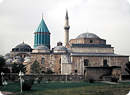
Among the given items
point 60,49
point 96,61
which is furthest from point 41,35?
point 96,61

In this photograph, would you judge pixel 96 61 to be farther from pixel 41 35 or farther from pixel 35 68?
pixel 41 35

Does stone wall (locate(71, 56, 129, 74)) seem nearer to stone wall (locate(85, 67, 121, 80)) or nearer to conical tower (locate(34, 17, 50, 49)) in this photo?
stone wall (locate(85, 67, 121, 80))

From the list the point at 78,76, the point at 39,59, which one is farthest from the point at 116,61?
the point at 39,59

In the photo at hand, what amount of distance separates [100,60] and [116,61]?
1692mm

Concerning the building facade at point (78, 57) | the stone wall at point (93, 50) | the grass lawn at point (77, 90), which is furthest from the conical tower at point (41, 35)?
the grass lawn at point (77, 90)

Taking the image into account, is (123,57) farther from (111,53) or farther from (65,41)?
(65,41)

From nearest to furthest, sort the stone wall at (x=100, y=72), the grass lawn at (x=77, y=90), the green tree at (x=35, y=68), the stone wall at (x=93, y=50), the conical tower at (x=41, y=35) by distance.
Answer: the grass lawn at (x=77, y=90), the stone wall at (x=100, y=72), the green tree at (x=35, y=68), the stone wall at (x=93, y=50), the conical tower at (x=41, y=35)

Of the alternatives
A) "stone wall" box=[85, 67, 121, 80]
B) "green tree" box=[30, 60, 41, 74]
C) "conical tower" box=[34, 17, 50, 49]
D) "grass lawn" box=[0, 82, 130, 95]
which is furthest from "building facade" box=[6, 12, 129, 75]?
"grass lawn" box=[0, 82, 130, 95]

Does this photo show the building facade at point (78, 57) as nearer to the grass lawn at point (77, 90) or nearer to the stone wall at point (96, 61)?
the stone wall at point (96, 61)

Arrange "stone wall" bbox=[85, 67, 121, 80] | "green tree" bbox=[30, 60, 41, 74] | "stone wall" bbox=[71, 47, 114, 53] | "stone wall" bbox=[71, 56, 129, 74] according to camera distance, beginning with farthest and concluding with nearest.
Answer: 1. "stone wall" bbox=[71, 47, 114, 53]
2. "stone wall" bbox=[71, 56, 129, 74]
3. "green tree" bbox=[30, 60, 41, 74]
4. "stone wall" bbox=[85, 67, 121, 80]

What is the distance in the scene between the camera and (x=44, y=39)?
101 feet

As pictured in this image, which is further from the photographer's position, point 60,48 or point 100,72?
point 60,48

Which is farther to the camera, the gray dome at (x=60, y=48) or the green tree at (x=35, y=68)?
the gray dome at (x=60, y=48)

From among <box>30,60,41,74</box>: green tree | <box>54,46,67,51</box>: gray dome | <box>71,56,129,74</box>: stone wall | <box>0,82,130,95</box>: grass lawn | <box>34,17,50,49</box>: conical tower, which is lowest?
<box>0,82,130,95</box>: grass lawn
